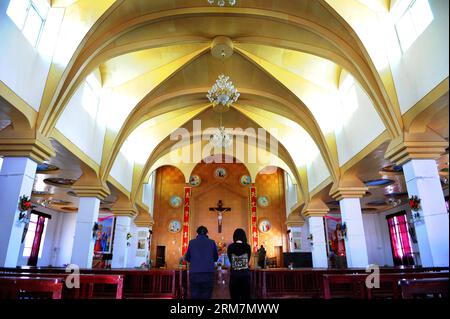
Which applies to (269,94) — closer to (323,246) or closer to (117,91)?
(117,91)

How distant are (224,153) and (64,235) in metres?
11.7

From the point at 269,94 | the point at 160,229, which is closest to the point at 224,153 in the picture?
Answer: the point at 160,229

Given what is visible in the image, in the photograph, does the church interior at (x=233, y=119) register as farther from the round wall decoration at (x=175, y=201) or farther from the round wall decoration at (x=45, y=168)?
the round wall decoration at (x=175, y=201)

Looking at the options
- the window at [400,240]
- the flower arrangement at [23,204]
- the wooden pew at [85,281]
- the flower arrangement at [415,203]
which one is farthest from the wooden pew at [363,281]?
the window at [400,240]

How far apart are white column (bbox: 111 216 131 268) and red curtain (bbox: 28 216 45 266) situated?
7.53 metres

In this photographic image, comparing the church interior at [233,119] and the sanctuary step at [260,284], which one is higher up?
the church interior at [233,119]

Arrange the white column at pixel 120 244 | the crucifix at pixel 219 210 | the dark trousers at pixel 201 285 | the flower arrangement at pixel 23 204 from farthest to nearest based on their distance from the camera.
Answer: the crucifix at pixel 219 210 < the white column at pixel 120 244 < the flower arrangement at pixel 23 204 < the dark trousers at pixel 201 285

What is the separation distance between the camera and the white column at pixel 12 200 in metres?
6.14

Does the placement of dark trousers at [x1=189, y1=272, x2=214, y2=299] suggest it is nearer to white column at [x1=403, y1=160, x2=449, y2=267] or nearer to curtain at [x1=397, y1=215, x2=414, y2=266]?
white column at [x1=403, y1=160, x2=449, y2=267]

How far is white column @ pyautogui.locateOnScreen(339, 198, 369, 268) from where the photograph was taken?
9820 millimetres

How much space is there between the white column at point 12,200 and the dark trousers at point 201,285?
409 cm

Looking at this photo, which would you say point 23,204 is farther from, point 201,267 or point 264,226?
point 264,226

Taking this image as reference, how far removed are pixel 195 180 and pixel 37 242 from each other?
33.1 feet
